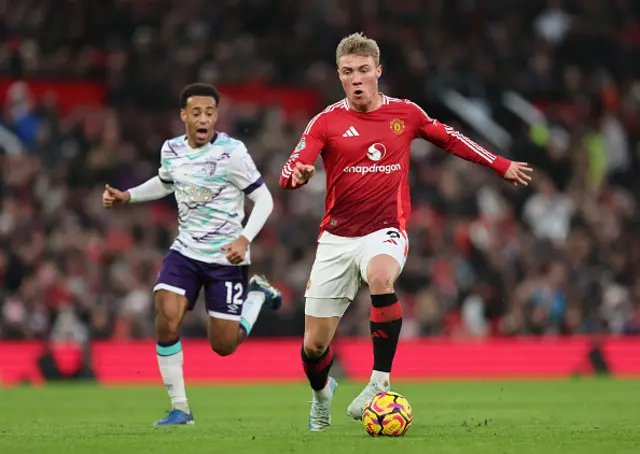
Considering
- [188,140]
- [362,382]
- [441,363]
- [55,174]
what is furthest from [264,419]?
[55,174]

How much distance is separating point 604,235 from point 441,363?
4460 millimetres

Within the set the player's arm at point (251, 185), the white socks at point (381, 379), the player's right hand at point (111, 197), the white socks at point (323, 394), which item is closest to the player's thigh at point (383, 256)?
the white socks at point (381, 379)

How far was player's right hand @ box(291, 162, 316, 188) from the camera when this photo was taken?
28.7 ft

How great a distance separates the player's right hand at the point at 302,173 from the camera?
8.74m

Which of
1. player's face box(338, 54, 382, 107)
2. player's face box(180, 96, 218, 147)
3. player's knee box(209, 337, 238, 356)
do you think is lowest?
player's knee box(209, 337, 238, 356)

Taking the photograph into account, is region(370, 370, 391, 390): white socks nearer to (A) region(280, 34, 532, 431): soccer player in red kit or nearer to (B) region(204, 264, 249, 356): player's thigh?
(A) region(280, 34, 532, 431): soccer player in red kit

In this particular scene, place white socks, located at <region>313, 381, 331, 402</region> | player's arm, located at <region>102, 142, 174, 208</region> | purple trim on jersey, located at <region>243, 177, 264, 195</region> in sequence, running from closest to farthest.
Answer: white socks, located at <region>313, 381, 331, 402</region>, purple trim on jersey, located at <region>243, 177, 264, 195</region>, player's arm, located at <region>102, 142, 174, 208</region>

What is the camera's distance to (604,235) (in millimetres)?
21891

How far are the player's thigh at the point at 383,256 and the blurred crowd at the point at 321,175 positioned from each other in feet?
31.9

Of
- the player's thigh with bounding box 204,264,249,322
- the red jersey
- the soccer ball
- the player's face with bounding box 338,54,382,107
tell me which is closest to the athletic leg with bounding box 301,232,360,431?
the red jersey

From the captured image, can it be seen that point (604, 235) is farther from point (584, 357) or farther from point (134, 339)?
point (134, 339)

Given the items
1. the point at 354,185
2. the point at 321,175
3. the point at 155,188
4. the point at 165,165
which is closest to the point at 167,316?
the point at 155,188

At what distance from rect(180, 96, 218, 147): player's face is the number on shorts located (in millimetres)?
1188

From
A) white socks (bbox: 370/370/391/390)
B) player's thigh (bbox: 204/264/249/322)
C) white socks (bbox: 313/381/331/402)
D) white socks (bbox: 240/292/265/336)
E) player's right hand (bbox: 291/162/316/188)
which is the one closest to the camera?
player's right hand (bbox: 291/162/316/188)
